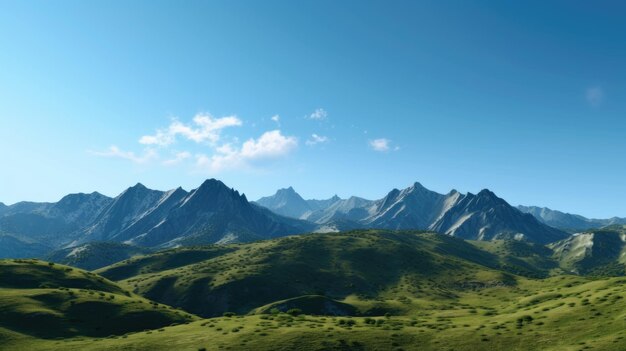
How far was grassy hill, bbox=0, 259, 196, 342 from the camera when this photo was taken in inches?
3533

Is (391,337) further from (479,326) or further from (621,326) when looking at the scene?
(621,326)

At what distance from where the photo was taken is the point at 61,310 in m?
99.6

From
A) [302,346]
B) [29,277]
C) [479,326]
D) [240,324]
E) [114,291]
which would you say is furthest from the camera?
[114,291]

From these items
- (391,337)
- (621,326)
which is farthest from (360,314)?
(621,326)

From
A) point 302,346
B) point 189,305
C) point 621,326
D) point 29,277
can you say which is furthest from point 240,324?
point 189,305

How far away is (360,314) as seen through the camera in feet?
525

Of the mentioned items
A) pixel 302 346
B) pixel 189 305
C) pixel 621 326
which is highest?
pixel 621 326

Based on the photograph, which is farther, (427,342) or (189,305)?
(189,305)

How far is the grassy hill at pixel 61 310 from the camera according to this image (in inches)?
3533

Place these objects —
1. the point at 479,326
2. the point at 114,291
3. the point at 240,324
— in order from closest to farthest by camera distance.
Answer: the point at 479,326 < the point at 240,324 < the point at 114,291

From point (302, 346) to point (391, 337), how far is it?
15806 mm

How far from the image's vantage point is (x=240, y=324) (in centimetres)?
8712

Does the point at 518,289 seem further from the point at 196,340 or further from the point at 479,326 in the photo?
the point at 196,340

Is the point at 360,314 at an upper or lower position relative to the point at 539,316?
lower
